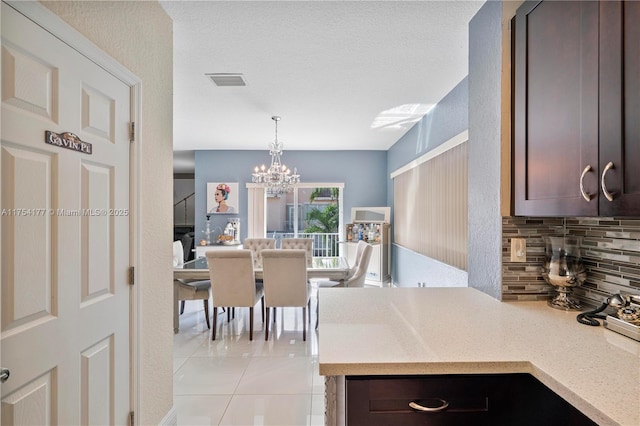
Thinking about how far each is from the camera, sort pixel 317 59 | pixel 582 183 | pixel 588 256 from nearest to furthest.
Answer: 1. pixel 582 183
2. pixel 588 256
3. pixel 317 59

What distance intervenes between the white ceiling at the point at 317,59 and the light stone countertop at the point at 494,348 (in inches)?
69.1

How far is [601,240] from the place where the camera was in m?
1.34

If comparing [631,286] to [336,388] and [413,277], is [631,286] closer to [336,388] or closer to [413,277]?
[336,388]

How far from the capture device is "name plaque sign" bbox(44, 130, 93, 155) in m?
1.14

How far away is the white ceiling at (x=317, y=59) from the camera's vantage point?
1984mm

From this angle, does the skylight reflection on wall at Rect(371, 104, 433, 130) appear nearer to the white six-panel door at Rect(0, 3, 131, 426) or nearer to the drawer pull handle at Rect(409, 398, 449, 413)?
the white six-panel door at Rect(0, 3, 131, 426)

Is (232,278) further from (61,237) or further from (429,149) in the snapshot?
(429,149)

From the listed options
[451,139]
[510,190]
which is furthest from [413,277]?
[510,190]

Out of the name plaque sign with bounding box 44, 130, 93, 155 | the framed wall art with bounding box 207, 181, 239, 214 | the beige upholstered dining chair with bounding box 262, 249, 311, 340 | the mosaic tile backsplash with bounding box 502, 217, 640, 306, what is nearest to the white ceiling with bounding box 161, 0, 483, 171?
the name plaque sign with bounding box 44, 130, 93, 155

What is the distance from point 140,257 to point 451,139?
116 inches

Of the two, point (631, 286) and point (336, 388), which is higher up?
point (631, 286)

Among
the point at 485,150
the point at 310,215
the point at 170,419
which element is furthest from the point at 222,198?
the point at 485,150

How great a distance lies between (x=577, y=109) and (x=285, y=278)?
2.74 m

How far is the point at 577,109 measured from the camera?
42.8 inches
